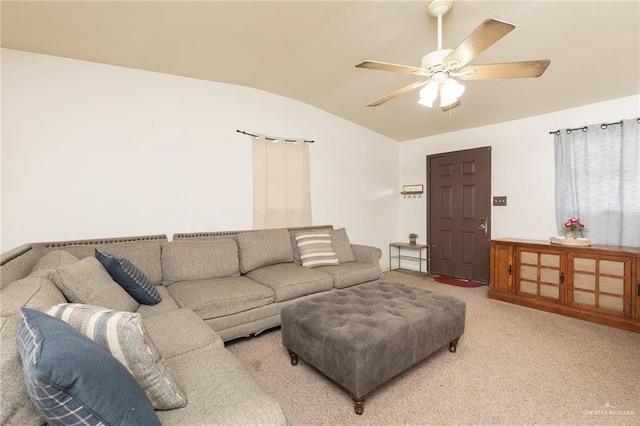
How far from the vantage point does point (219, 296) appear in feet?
7.54

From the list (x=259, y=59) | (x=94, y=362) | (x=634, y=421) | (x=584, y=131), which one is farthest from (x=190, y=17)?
(x=584, y=131)

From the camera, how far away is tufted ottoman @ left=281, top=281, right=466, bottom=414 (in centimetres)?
161

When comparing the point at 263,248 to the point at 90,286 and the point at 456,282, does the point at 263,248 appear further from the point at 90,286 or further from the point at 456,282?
the point at 456,282

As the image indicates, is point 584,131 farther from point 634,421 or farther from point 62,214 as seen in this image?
point 62,214

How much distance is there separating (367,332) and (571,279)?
2.62 meters

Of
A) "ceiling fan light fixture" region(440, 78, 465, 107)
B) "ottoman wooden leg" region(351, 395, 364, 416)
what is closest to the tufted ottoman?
"ottoman wooden leg" region(351, 395, 364, 416)

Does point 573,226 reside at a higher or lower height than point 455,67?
lower

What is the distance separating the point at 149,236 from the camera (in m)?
2.87

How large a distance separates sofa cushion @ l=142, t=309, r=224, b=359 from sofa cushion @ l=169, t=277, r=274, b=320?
29 cm

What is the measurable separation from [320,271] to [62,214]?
2362 millimetres

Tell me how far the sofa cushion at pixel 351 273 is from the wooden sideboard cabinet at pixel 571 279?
1.53m

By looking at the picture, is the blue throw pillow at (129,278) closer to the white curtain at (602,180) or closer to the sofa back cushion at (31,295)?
the sofa back cushion at (31,295)

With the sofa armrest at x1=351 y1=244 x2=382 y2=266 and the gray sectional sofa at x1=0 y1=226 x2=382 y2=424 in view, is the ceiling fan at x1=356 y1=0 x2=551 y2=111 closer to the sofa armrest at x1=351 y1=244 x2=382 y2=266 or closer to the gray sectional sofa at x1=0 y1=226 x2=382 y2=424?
the gray sectional sofa at x1=0 y1=226 x2=382 y2=424

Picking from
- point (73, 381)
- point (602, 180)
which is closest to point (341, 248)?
point (602, 180)
